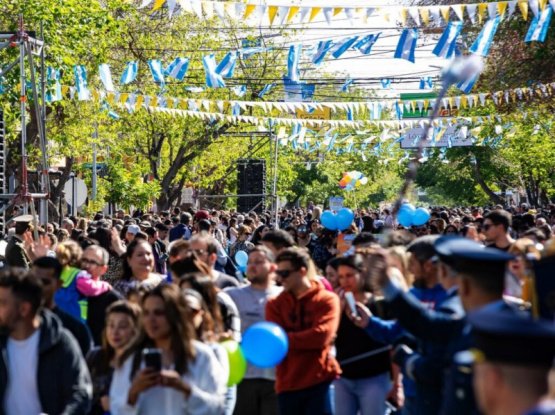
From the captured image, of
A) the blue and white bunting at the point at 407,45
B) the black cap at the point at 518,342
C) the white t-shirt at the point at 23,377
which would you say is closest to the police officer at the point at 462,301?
the black cap at the point at 518,342

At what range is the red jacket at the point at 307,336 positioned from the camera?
7.07 m

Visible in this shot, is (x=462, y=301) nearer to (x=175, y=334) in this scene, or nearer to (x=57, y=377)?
(x=175, y=334)

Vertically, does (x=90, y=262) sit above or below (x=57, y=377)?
above

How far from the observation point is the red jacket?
7066mm

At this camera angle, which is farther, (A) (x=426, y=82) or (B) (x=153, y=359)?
(A) (x=426, y=82)

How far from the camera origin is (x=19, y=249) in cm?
1173

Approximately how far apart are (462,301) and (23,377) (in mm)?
2517

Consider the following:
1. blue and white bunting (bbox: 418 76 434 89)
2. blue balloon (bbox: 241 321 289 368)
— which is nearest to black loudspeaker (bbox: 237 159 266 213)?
blue and white bunting (bbox: 418 76 434 89)

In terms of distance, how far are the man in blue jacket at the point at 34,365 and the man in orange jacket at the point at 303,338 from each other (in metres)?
Result: 1.92

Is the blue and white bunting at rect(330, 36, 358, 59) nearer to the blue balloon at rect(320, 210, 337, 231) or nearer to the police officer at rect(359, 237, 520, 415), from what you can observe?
the blue balloon at rect(320, 210, 337, 231)

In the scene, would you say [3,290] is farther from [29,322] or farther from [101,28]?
[101,28]

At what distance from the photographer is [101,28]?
68.7 ft

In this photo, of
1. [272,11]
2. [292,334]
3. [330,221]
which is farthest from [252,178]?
[292,334]

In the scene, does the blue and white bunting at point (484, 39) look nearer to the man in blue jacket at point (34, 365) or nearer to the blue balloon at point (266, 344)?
the blue balloon at point (266, 344)
